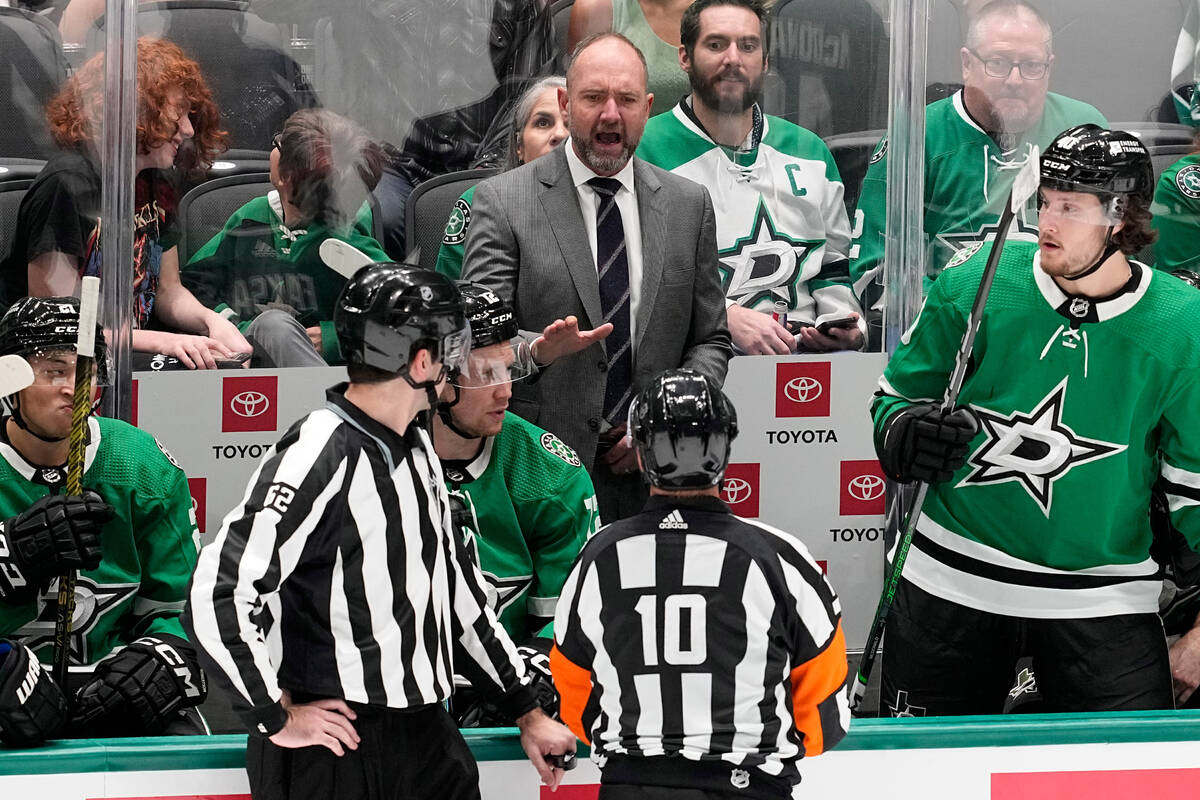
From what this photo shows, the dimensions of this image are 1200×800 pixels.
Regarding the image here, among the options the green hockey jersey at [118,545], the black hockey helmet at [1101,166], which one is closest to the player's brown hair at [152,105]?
the green hockey jersey at [118,545]

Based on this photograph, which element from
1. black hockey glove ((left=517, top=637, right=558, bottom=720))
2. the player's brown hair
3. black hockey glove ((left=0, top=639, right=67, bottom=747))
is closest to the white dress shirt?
black hockey glove ((left=517, top=637, right=558, bottom=720))

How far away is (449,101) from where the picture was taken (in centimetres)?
334

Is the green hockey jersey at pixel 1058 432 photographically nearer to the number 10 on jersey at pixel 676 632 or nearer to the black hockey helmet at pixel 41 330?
the number 10 on jersey at pixel 676 632

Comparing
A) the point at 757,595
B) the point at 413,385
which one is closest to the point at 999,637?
the point at 757,595

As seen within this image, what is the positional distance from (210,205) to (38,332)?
609 mm

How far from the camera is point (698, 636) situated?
194 cm

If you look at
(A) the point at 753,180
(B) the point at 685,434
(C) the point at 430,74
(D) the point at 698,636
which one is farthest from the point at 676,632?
(C) the point at 430,74

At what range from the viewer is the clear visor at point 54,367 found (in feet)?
8.78

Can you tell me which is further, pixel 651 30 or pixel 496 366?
pixel 651 30

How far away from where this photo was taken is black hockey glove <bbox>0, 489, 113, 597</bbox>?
7.99ft

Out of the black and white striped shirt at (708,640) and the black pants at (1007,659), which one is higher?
the black and white striped shirt at (708,640)

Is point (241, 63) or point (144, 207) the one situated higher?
point (241, 63)

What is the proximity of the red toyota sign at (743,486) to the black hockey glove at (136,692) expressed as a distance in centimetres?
122

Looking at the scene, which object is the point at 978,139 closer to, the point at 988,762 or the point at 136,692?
the point at 988,762
